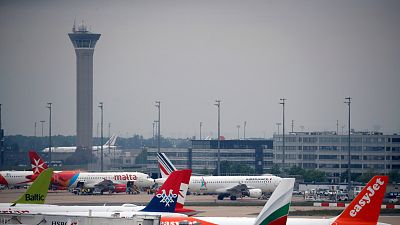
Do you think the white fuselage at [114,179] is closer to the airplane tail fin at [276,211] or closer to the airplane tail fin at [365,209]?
the airplane tail fin at [365,209]

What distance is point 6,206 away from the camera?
67.4 m

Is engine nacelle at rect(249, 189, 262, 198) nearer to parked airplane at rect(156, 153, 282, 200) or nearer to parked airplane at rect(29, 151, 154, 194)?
parked airplane at rect(156, 153, 282, 200)

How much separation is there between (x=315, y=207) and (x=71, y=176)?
52932mm

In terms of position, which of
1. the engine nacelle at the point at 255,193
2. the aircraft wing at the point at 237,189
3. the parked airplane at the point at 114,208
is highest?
the parked airplane at the point at 114,208

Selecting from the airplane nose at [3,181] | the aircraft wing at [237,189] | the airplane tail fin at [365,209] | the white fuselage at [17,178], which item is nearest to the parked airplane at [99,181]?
the white fuselage at [17,178]

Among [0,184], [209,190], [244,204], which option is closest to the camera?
[244,204]

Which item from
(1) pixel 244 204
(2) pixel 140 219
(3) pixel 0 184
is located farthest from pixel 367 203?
(3) pixel 0 184

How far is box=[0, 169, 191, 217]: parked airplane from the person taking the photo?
63125 millimetres

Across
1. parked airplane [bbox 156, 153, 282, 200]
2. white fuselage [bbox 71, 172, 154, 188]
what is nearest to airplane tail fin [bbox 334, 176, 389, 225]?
parked airplane [bbox 156, 153, 282, 200]

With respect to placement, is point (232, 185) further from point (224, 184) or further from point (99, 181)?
point (99, 181)

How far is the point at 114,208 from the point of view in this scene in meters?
66.5

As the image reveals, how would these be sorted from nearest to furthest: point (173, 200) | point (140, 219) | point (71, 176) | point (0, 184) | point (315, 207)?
point (140, 219), point (173, 200), point (315, 207), point (71, 176), point (0, 184)

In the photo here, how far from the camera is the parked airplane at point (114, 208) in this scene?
207 feet

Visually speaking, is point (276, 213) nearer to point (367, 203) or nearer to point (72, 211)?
point (367, 203)
